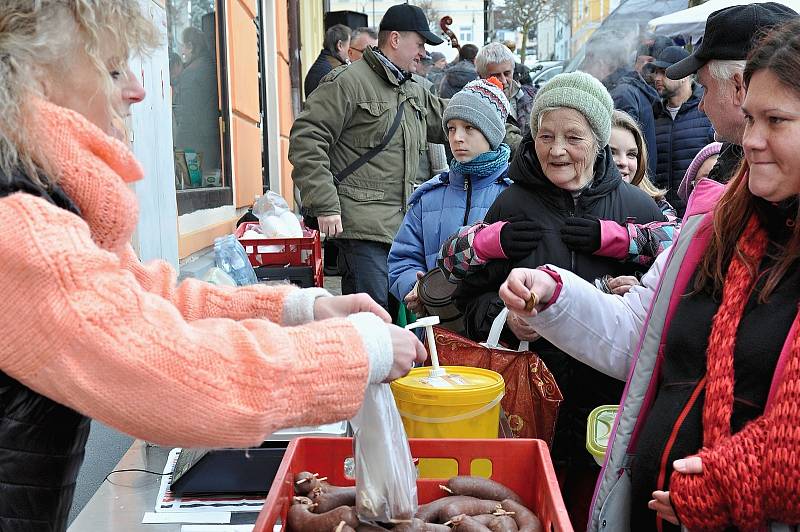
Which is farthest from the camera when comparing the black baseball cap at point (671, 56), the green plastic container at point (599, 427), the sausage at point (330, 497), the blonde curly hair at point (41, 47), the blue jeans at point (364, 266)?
the black baseball cap at point (671, 56)

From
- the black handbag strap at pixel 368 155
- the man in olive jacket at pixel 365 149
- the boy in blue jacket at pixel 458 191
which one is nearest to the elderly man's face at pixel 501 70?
the man in olive jacket at pixel 365 149

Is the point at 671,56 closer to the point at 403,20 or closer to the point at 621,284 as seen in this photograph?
the point at 403,20

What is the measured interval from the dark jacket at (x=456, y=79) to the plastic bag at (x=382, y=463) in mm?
6507

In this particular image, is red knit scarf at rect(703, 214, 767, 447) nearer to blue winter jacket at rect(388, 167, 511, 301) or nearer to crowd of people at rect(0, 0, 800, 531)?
crowd of people at rect(0, 0, 800, 531)

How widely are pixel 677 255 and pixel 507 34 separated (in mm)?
17799

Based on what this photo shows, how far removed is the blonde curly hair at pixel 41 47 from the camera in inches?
49.9

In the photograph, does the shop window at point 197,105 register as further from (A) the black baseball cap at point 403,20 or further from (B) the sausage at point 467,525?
(B) the sausage at point 467,525

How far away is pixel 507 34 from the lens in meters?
18.8

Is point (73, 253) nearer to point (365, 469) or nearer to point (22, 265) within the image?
point (22, 265)

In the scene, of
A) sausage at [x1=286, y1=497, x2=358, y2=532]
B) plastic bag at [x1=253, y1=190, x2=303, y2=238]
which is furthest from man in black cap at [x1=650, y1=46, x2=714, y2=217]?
sausage at [x1=286, y1=497, x2=358, y2=532]

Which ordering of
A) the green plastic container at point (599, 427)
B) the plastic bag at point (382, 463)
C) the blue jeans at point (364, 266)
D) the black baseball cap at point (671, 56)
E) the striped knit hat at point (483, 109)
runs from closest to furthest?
the plastic bag at point (382, 463) → the green plastic container at point (599, 427) → the striped knit hat at point (483, 109) → the blue jeans at point (364, 266) → the black baseball cap at point (671, 56)

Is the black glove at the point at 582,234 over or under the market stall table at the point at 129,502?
over

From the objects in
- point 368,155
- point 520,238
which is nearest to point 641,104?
point 368,155

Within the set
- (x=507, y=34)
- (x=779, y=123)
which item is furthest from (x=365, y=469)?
(x=507, y=34)
